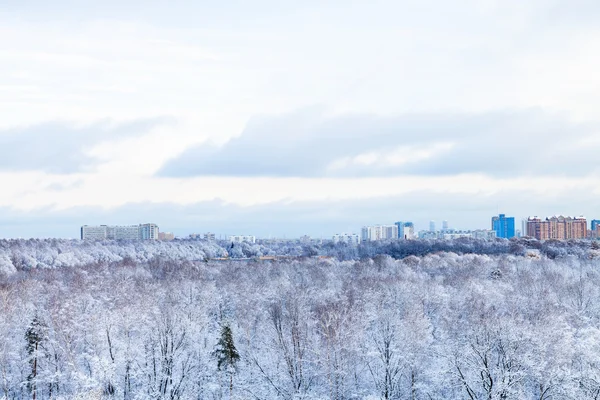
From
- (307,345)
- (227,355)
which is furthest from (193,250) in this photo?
(307,345)

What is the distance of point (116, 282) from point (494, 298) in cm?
3674

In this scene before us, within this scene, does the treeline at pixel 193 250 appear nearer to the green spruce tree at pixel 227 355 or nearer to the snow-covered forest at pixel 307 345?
the snow-covered forest at pixel 307 345

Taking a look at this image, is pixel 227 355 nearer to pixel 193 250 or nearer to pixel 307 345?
pixel 307 345

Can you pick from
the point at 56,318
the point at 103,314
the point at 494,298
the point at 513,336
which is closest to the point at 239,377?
the point at 103,314

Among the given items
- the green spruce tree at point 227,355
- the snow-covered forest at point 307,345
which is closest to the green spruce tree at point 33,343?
the snow-covered forest at point 307,345

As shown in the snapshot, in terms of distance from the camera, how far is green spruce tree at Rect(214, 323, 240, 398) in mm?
43688

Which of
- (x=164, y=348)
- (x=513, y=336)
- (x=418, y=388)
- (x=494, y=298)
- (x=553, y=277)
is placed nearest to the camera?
(x=513, y=336)

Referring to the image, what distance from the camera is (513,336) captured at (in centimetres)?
3678

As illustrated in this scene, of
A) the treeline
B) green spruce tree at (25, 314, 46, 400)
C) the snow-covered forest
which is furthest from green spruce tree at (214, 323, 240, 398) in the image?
the treeline

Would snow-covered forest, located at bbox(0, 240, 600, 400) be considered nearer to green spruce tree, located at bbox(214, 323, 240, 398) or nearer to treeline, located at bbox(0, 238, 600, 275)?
green spruce tree, located at bbox(214, 323, 240, 398)

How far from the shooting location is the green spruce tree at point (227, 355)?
43688 millimetres

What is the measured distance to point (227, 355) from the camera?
43.8 m

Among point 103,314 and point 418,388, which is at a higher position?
point 103,314

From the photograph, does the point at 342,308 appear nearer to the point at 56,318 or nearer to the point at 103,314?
the point at 103,314
